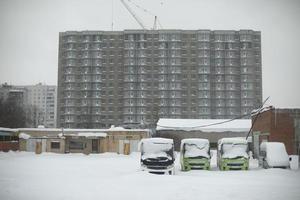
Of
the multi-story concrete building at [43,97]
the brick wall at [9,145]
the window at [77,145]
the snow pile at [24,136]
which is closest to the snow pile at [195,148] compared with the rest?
the window at [77,145]

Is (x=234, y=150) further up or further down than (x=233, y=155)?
further up

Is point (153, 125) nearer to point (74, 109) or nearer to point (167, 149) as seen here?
point (74, 109)

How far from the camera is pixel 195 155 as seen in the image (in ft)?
89.8

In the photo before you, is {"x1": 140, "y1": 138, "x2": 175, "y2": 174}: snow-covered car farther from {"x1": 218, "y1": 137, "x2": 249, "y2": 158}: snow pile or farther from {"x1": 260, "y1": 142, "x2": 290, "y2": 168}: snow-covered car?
{"x1": 260, "y1": 142, "x2": 290, "y2": 168}: snow-covered car

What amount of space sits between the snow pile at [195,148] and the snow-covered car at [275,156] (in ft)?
12.9

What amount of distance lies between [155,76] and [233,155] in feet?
321

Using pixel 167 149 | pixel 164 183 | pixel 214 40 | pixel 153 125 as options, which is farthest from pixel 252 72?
pixel 164 183

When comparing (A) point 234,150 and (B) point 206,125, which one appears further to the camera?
(B) point 206,125

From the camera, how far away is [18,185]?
16766mm

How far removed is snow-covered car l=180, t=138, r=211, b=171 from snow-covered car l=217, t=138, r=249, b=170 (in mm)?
1052

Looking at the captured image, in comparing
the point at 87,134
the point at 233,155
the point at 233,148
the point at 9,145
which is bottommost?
the point at 9,145

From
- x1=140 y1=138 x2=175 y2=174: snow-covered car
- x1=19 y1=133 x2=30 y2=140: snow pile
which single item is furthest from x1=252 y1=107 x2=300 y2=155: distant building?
x1=19 y1=133 x2=30 y2=140: snow pile

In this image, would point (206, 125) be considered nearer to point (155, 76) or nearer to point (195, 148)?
point (195, 148)

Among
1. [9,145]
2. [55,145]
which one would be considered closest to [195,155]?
[55,145]
